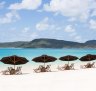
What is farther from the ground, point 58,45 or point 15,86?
point 58,45

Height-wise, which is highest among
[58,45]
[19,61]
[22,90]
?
[58,45]

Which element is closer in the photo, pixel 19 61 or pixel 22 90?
pixel 22 90

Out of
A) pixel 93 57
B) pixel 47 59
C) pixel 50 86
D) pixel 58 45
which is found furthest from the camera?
pixel 58 45

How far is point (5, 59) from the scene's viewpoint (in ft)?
67.4

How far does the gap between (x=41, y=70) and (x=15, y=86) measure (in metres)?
8.26

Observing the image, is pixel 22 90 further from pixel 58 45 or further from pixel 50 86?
pixel 58 45

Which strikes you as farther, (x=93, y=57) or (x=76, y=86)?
(x=93, y=57)

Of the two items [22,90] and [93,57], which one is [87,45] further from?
[22,90]

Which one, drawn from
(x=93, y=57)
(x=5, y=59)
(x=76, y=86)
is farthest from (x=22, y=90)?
(x=93, y=57)

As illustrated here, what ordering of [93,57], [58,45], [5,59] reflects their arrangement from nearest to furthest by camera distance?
[5,59] < [93,57] < [58,45]

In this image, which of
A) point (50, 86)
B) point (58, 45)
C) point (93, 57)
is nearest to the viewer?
point (50, 86)

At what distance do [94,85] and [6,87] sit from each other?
3.11 meters

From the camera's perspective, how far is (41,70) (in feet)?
69.7

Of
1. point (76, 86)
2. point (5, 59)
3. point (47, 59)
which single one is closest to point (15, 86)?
A: point (76, 86)
